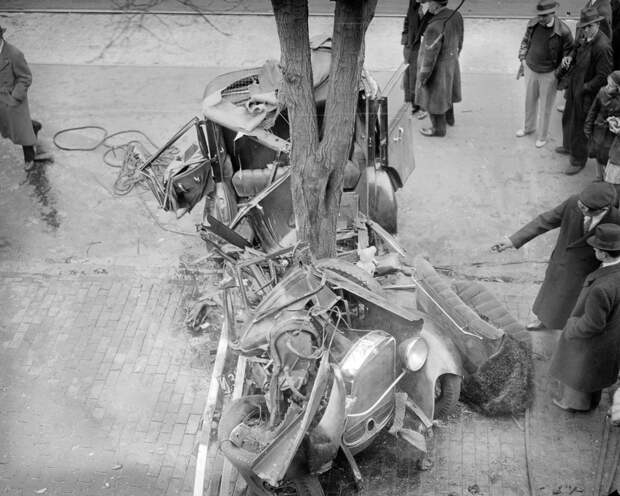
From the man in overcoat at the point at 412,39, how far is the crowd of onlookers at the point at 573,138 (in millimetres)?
13

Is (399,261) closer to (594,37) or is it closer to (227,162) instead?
(227,162)

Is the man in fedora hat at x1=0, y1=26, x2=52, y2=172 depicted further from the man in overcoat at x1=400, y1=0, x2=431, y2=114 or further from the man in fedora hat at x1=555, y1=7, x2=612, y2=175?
the man in fedora hat at x1=555, y1=7, x2=612, y2=175

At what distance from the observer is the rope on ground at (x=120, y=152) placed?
29.5ft

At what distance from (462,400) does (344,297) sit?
1356 millimetres

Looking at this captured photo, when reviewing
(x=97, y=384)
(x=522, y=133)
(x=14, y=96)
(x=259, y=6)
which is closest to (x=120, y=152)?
(x=14, y=96)

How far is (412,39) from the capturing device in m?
9.28

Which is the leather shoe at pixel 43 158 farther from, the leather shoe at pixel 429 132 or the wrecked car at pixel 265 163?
the leather shoe at pixel 429 132

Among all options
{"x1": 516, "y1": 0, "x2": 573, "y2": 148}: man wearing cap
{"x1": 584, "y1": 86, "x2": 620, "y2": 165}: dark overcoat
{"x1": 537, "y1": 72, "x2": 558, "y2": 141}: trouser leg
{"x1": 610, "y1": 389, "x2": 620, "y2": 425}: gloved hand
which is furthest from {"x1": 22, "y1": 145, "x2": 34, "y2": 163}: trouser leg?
{"x1": 610, "y1": 389, "x2": 620, "y2": 425}: gloved hand

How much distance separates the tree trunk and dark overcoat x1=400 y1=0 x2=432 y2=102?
11.8ft

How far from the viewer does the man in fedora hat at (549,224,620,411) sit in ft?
17.3

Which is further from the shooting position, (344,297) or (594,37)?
(594,37)

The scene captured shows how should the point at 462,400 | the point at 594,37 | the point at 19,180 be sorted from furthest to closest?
the point at 19,180, the point at 594,37, the point at 462,400

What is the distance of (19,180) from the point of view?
9.23 metres

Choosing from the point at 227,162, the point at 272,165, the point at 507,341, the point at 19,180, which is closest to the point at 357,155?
the point at 272,165
